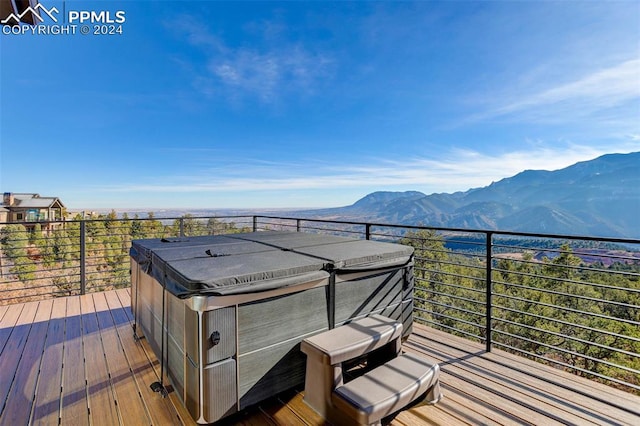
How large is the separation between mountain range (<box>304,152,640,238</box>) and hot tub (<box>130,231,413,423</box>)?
22.1 m

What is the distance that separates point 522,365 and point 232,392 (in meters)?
2.02

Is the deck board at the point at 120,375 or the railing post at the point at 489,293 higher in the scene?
the railing post at the point at 489,293

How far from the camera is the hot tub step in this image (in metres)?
1.28

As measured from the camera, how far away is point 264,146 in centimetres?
980

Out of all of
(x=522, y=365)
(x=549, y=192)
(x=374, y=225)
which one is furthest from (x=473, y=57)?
(x=549, y=192)

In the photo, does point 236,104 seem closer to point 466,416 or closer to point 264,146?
point 264,146

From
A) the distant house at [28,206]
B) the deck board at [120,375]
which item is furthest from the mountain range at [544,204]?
the deck board at [120,375]

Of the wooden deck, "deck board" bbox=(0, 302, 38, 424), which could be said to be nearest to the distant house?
"deck board" bbox=(0, 302, 38, 424)

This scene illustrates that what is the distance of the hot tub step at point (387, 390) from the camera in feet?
4.19

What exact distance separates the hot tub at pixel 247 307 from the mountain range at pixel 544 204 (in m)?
22.1

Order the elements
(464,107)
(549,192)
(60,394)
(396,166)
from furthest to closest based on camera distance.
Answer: (549,192) < (396,166) < (464,107) < (60,394)

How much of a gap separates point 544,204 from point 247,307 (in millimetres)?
65606

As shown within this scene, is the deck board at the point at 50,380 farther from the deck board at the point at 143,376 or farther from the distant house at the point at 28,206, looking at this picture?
the distant house at the point at 28,206
